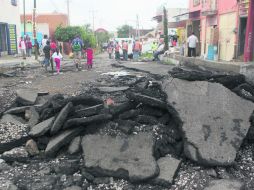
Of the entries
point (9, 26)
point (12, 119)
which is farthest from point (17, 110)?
point (9, 26)

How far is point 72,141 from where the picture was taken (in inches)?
223

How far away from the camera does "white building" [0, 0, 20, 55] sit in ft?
85.2

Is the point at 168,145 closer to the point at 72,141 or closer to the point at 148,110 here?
the point at 148,110

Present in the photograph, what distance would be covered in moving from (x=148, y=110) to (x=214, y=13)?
52.1 ft

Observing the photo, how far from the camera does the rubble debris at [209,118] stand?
5.09 metres

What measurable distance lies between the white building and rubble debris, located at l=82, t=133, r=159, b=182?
2247 cm

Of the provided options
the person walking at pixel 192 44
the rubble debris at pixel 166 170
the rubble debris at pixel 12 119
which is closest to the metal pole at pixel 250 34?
the person walking at pixel 192 44

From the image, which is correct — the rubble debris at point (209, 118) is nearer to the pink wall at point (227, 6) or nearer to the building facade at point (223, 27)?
the building facade at point (223, 27)

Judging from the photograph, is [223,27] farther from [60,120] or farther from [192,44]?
[60,120]

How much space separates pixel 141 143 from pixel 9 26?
24494 millimetres

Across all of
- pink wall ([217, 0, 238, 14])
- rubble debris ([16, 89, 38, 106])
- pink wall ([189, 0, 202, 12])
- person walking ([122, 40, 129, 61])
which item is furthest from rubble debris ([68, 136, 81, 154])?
pink wall ([189, 0, 202, 12])

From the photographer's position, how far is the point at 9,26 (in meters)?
27.2

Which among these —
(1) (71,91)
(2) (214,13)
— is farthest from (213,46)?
(1) (71,91)

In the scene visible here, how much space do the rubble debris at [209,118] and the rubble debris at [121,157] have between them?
2.07 ft
